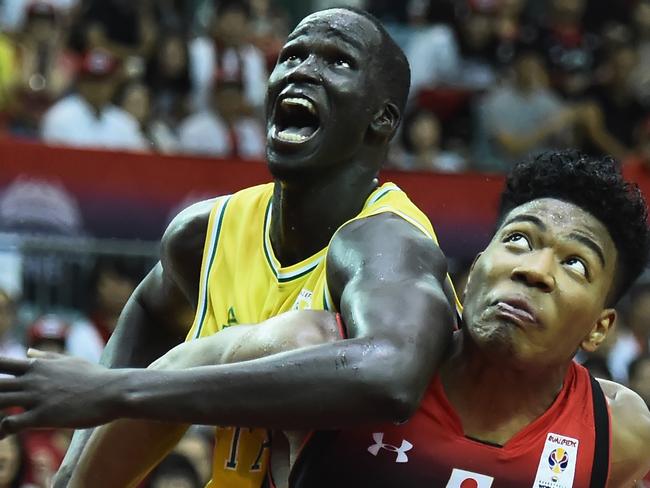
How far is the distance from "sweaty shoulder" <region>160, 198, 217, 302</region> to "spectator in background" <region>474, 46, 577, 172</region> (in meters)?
6.76

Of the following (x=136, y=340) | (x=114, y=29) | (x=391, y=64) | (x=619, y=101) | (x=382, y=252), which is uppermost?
(x=391, y=64)

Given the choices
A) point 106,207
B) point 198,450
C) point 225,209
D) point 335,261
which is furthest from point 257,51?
point 335,261

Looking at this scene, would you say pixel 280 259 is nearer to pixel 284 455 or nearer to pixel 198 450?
pixel 284 455

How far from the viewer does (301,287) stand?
450cm

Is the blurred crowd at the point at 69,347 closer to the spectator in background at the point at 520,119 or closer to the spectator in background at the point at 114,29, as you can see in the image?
the spectator in background at the point at 114,29

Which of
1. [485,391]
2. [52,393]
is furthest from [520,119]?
[52,393]

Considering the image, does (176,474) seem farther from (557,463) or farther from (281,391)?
(281,391)

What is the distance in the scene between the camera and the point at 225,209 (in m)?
4.98

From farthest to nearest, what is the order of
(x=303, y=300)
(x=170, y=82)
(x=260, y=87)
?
1. (x=260, y=87)
2. (x=170, y=82)
3. (x=303, y=300)

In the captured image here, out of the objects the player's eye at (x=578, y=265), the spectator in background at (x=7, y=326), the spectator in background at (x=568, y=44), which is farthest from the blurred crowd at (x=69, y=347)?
the spectator in background at (x=568, y=44)

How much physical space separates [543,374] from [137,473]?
45.9 inches

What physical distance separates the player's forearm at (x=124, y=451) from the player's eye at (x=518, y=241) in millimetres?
1032

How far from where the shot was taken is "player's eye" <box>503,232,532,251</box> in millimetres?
3830

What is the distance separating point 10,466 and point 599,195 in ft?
13.6
